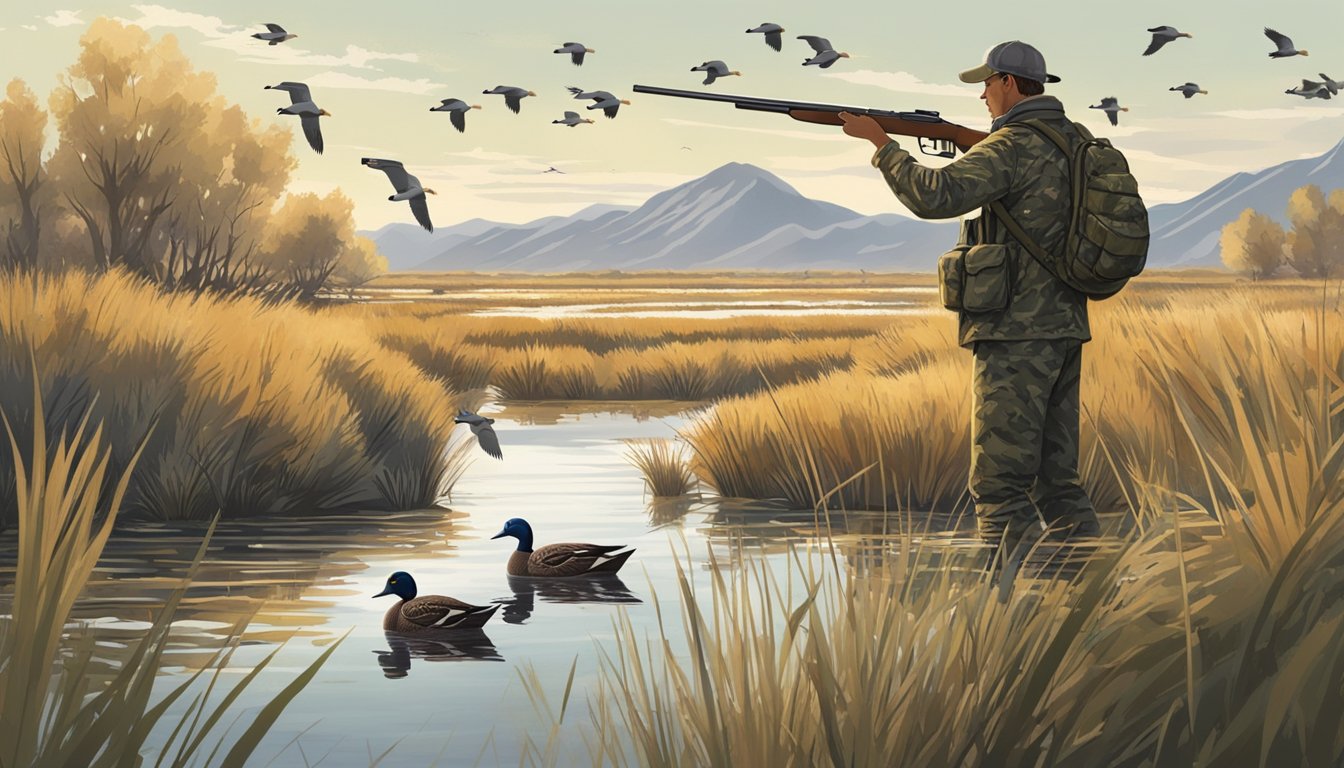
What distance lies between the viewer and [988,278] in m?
7.88

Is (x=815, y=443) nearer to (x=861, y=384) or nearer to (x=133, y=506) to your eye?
(x=861, y=384)

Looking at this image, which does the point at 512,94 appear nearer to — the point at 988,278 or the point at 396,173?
the point at 396,173

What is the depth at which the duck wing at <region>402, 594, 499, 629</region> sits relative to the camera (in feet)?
24.0

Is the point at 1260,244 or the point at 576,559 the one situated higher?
the point at 1260,244

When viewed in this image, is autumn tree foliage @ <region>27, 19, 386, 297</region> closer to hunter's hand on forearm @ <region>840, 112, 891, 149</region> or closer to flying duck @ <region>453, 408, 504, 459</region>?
flying duck @ <region>453, 408, 504, 459</region>

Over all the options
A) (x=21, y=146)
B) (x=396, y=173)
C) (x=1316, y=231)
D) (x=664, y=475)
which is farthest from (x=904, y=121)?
(x=1316, y=231)

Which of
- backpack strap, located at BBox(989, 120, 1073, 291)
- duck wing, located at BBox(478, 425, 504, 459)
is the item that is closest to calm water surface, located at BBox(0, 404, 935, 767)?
duck wing, located at BBox(478, 425, 504, 459)

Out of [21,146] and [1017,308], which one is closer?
[1017,308]

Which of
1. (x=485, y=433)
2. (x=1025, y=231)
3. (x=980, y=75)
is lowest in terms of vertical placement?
(x=485, y=433)

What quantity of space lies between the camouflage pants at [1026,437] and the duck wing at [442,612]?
7.36 ft

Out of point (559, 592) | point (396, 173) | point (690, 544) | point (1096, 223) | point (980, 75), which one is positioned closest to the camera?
point (1096, 223)

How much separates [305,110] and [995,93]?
11.5 metres

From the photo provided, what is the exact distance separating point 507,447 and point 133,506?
6192 millimetres

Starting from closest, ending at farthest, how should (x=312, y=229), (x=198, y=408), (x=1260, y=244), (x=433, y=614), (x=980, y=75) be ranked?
(x=433, y=614) < (x=980, y=75) < (x=198, y=408) < (x=312, y=229) < (x=1260, y=244)
